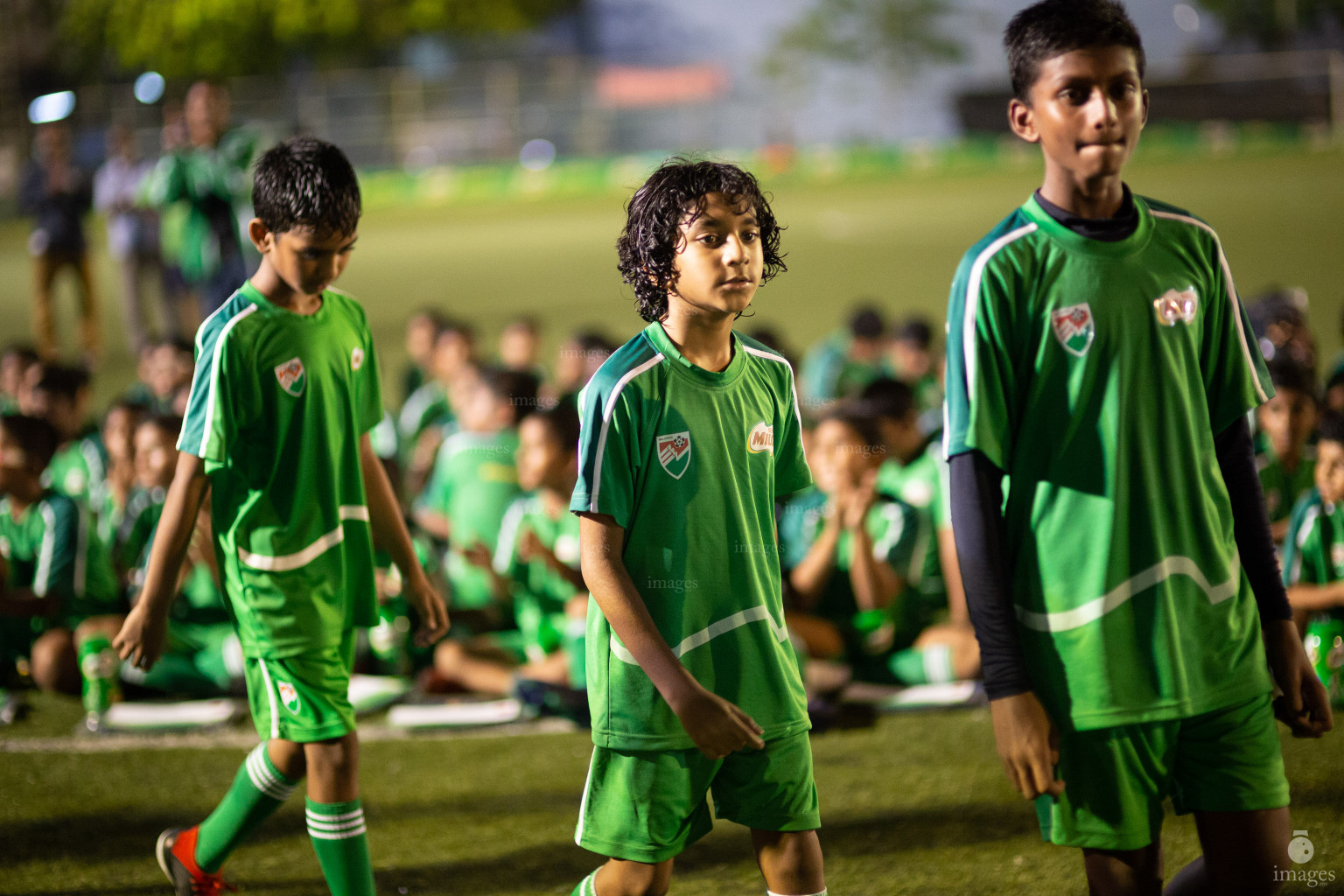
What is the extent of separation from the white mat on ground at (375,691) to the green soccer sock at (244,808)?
5.25 feet

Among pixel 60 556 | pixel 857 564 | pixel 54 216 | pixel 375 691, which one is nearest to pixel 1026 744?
pixel 857 564

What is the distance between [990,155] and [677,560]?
24.7 meters

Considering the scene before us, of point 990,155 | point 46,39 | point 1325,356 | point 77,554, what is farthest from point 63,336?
point 46,39

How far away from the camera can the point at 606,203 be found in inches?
1036

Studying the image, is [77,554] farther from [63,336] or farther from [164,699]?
[63,336]

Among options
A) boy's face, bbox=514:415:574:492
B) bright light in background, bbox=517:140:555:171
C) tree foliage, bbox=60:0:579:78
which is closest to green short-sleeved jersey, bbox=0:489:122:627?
boy's face, bbox=514:415:574:492

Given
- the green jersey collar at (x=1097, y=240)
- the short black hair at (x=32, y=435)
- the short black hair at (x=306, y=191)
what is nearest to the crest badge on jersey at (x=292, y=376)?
the short black hair at (x=306, y=191)

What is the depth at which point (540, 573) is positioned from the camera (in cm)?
473

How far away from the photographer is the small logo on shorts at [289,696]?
2641mm

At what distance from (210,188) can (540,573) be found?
12.2ft

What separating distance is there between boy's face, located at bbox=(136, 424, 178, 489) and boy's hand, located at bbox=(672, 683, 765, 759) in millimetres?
3094

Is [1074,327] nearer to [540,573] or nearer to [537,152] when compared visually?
[540,573]

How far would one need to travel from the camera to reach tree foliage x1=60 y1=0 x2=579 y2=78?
114ft

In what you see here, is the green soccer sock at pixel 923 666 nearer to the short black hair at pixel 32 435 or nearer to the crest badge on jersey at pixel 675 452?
the crest badge on jersey at pixel 675 452
